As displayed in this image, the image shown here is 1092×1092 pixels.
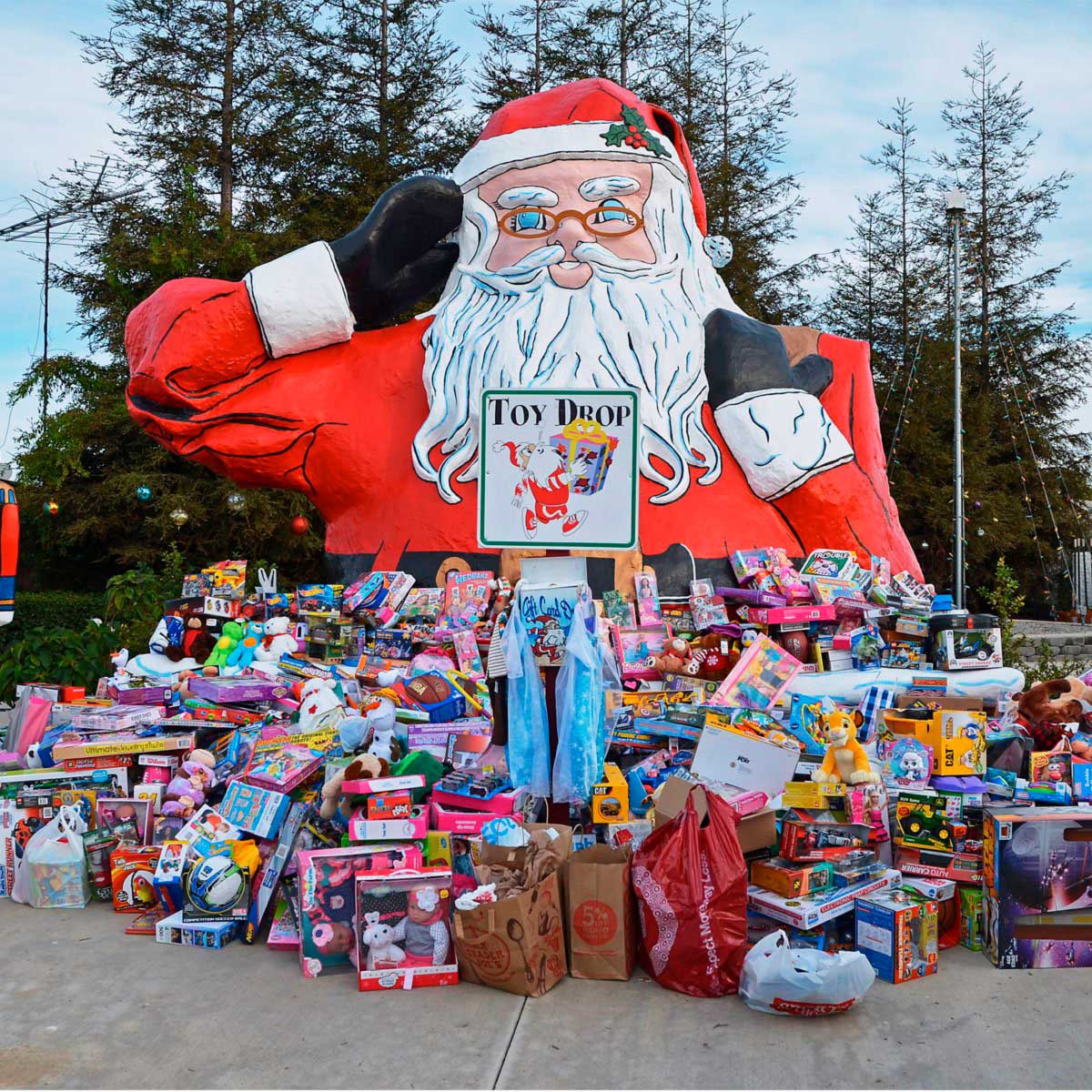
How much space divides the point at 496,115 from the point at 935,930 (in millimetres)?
6193

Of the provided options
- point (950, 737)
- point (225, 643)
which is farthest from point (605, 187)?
point (950, 737)

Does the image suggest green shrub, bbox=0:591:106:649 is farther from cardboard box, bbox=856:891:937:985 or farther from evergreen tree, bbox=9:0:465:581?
cardboard box, bbox=856:891:937:985

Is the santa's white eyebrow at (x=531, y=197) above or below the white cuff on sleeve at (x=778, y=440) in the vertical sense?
above

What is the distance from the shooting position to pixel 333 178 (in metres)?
17.6

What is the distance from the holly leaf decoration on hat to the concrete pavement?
5.49 m

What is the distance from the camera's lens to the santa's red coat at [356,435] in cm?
706

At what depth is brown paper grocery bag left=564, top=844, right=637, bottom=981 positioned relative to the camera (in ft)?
11.3

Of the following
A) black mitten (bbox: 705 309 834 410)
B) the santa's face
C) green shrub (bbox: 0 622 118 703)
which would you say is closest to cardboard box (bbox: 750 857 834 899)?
black mitten (bbox: 705 309 834 410)

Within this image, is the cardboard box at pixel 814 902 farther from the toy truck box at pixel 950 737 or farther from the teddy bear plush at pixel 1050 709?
the teddy bear plush at pixel 1050 709

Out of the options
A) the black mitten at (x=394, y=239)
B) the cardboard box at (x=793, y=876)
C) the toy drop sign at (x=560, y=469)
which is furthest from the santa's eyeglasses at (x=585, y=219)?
the cardboard box at (x=793, y=876)

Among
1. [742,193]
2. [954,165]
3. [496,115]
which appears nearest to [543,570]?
[496,115]

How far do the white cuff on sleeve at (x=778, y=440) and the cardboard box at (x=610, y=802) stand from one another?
329 cm

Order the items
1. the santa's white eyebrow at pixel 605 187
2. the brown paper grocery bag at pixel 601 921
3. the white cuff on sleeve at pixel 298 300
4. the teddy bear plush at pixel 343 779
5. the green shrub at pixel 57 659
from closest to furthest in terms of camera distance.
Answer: the brown paper grocery bag at pixel 601 921 < the teddy bear plush at pixel 343 779 < the santa's white eyebrow at pixel 605 187 < the white cuff on sleeve at pixel 298 300 < the green shrub at pixel 57 659

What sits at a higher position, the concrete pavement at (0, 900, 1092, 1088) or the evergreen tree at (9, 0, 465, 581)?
the evergreen tree at (9, 0, 465, 581)
